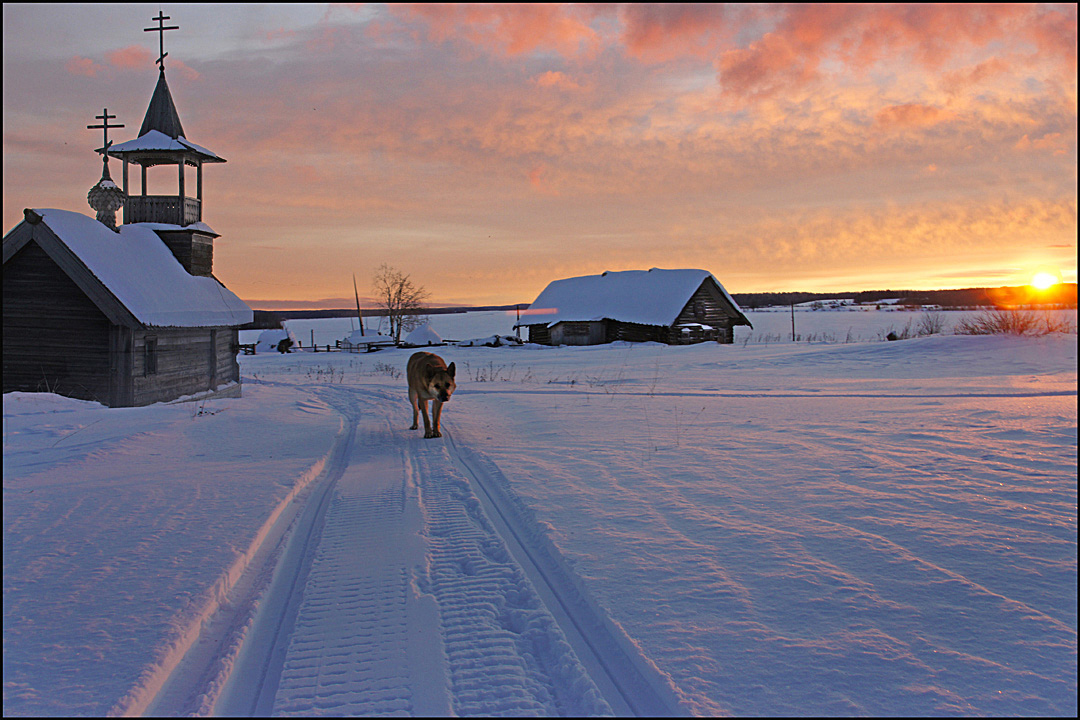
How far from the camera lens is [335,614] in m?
3.99

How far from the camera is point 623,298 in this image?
45.7 meters

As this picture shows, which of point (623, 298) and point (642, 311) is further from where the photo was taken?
point (623, 298)

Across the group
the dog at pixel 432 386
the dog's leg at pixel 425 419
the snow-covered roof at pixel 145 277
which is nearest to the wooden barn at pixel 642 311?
the snow-covered roof at pixel 145 277

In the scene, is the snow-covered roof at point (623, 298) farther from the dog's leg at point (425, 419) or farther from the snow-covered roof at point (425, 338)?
the dog's leg at point (425, 419)

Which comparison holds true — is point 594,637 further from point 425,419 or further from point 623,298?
point 623,298

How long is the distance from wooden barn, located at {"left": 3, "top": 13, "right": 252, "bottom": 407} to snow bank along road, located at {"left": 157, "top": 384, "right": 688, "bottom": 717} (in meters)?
11.9

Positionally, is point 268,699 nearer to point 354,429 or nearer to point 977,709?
point 977,709

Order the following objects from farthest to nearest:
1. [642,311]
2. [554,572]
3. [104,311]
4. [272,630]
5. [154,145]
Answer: [642,311] < [154,145] < [104,311] < [554,572] < [272,630]

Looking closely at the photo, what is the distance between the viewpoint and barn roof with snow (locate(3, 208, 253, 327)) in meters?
14.3

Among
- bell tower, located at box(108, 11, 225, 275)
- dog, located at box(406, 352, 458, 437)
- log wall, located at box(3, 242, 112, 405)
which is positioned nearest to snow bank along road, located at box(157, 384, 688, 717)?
dog, located at box(406, 352, 458, 437)

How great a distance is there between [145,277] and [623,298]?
1330 inches

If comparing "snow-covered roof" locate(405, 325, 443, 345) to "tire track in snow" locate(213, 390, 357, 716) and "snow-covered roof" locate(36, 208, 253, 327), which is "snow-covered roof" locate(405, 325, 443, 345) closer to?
"snow-covered roof" locate(36, 208, 253, 327)

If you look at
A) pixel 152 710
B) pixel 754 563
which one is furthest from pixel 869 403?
pixel 152 710

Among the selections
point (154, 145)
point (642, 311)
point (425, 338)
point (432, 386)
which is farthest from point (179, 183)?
point (425, 338)
